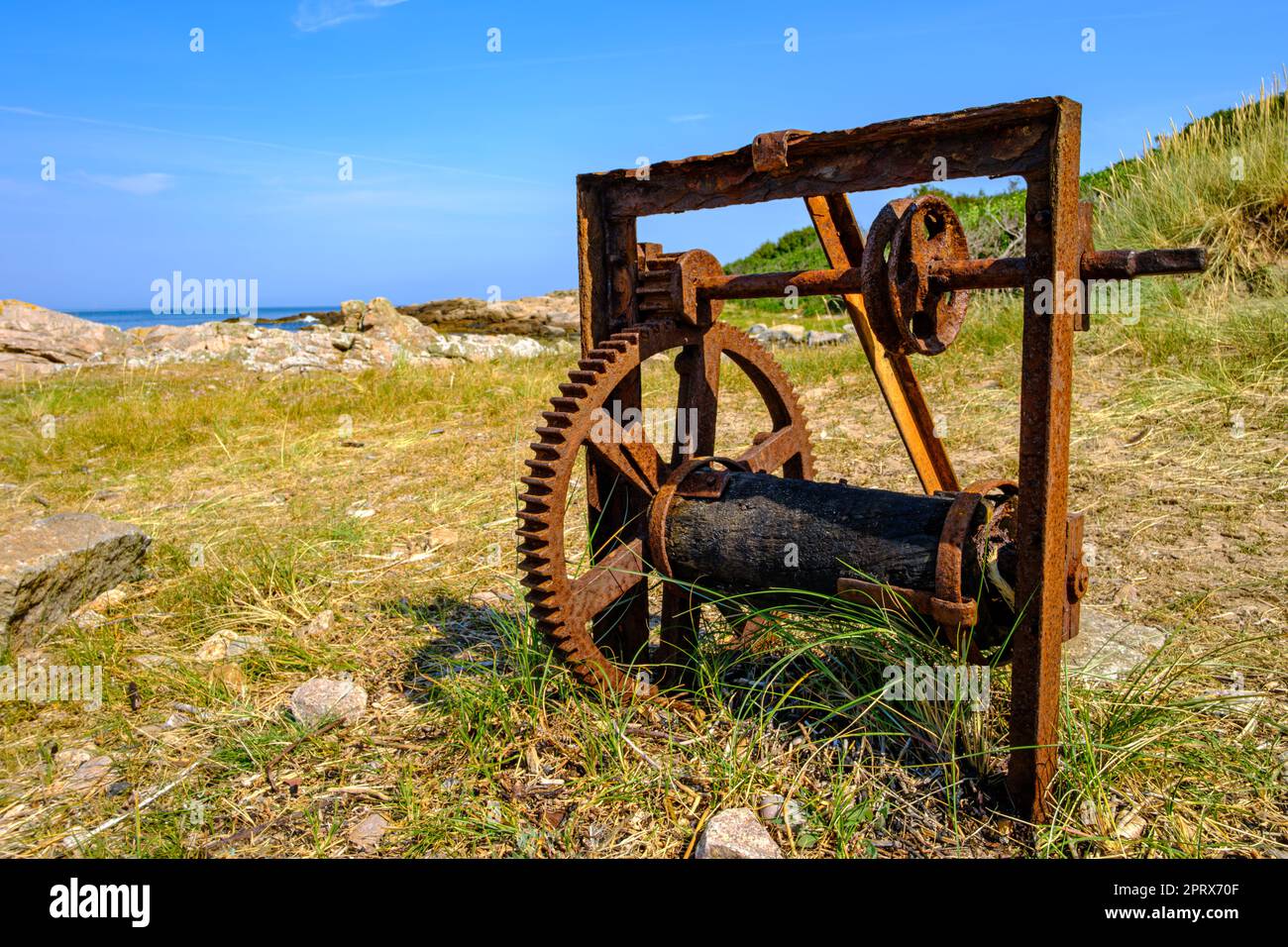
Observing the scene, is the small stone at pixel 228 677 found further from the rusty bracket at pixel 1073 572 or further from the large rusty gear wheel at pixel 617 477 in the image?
the rusty bracket at pixel 1073 572

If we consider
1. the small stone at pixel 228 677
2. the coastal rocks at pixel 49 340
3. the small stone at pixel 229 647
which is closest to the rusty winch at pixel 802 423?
the small stone at pixel 228 677

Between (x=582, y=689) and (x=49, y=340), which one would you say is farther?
(x=49, y=340)

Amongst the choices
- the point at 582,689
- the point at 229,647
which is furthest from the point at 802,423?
the point at 229,647

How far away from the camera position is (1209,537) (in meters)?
4.22

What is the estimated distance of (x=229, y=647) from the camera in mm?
3682

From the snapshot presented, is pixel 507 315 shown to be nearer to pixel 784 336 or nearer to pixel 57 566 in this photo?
pixel 784 336

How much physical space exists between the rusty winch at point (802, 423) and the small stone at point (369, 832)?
0.68 meters

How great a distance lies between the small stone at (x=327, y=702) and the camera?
307 centimetres

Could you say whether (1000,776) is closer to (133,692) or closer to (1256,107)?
(133,692)

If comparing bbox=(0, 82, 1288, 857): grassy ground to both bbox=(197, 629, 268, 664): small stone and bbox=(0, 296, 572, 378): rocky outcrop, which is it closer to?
bbox=(197, 629, 268, 664): small stone

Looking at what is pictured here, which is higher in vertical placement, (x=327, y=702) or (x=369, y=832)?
(x=327, y=702)

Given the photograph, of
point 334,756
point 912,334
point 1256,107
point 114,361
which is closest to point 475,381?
point 114,361

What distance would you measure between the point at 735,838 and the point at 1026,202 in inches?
67.3

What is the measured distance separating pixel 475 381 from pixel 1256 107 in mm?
8666
